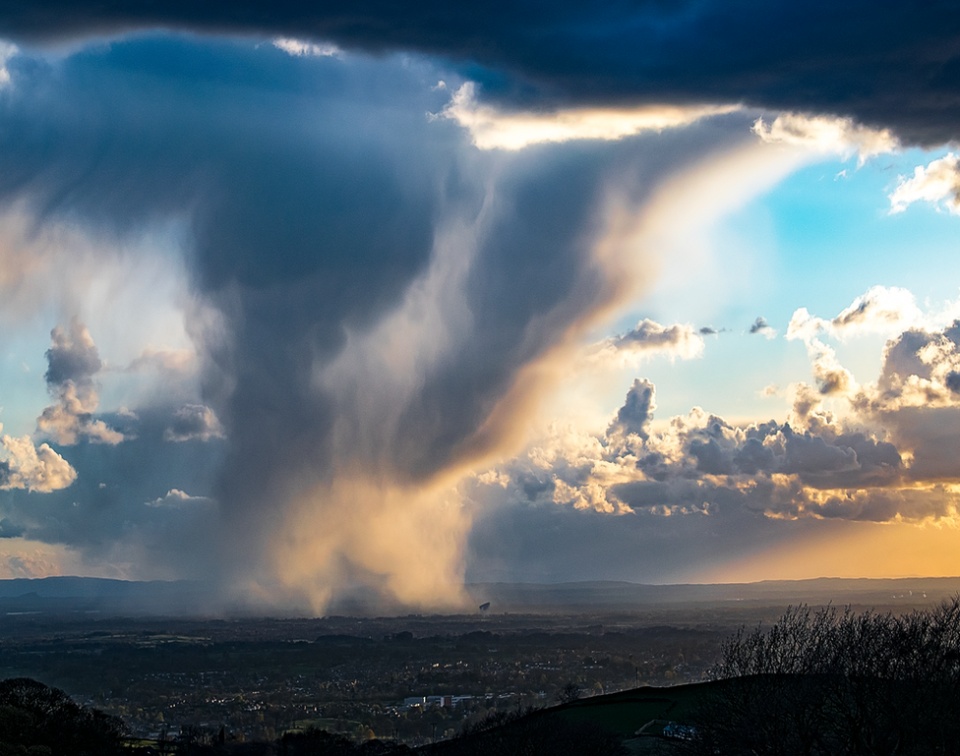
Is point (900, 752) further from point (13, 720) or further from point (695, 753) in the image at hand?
point (13, 720)

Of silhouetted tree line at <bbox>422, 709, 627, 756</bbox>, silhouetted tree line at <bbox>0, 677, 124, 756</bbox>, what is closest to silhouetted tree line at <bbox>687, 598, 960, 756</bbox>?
silhouetted tree line at <bbox>422, 709, 627, 756</bbox>

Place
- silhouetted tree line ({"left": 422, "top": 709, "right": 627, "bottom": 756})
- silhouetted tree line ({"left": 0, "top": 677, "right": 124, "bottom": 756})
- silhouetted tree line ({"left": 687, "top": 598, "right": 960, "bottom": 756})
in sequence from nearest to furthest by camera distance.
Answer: silhouetted tree line ({"left": 687, "top": 598, "right": 960, "bottom": 756}) → silhouetted tree line ({"left": 422, "top": 709, "right": 627, "bottom": 756}) → silhouetted tree line ({"left": 0, "top": 677, "right": 124, "bottom": 756})

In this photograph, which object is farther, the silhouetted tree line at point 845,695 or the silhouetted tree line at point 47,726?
the silhouetted tree line at point 47,726

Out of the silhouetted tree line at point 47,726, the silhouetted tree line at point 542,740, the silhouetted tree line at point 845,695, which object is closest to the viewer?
the silhouetted tree line at point 845,695

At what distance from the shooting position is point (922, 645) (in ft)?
241

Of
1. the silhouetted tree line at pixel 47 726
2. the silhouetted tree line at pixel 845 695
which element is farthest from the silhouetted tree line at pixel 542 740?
the silhouetted tree line at pixel 47 726

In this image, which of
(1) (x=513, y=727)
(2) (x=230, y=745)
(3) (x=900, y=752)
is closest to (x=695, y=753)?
(3) (x=900, y=752)

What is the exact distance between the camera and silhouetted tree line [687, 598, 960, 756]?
63312 millimetres

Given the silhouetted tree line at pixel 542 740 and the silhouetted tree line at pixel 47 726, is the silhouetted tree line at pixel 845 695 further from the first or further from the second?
the silhouetted tree line at pixel 47 726

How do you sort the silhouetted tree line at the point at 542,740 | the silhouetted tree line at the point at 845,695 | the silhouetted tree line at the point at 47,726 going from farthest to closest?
the silhouetted tree line at the point at 47,726, the silhouetted tree line at the point at 542,740, the silhouetted tree line at the point at 845,695

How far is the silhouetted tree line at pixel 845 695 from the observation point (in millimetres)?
63312

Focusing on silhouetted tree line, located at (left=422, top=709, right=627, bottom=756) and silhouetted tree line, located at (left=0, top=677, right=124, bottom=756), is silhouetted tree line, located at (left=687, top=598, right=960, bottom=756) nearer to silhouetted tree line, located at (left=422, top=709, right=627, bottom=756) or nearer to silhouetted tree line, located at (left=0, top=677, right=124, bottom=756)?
silhouetted tree line, located at (left=422, top=709, right=627, bottom=756)

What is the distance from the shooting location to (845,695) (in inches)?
2751

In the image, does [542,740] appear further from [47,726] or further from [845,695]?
[47,726]
